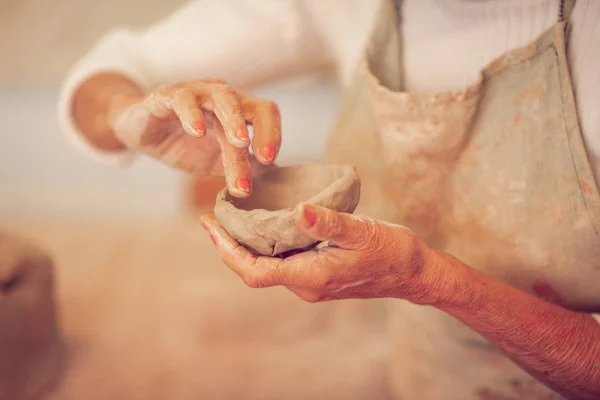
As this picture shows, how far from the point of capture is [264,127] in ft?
2.31

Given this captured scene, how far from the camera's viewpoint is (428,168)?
0.80 metres

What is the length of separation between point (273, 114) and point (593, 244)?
0.50 metres

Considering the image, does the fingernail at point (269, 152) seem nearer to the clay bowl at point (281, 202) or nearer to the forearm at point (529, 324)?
the clay bowl at point (281, 202)

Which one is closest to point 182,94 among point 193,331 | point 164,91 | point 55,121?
point 164,91

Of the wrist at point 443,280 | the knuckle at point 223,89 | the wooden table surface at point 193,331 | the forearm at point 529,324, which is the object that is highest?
the knuckle at point 223,89

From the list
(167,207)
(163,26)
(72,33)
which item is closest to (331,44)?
(163,26)

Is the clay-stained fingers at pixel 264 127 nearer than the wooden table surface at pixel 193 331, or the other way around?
the clay-stained fingers at pixel 264 127

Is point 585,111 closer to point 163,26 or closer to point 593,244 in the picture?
point 593,244

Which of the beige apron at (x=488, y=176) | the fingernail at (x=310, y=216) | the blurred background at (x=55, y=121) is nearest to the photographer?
the fingernail at (x=310, y=216)

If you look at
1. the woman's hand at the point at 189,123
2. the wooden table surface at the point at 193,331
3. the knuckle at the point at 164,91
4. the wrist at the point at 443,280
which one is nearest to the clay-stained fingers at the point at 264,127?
the woman's hand at the point at 189,123

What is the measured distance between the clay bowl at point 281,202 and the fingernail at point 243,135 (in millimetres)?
88

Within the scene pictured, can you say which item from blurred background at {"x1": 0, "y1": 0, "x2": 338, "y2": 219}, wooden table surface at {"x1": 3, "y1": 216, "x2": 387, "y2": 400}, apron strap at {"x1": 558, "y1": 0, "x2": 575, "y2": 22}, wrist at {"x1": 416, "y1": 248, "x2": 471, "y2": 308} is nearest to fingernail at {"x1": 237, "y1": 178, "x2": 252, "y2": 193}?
wrist at {"x1": 416, "y1": 248, "x2": 471, "y2": 308}

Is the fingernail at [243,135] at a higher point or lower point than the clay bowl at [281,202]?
higher

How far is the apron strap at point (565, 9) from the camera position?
697mm
